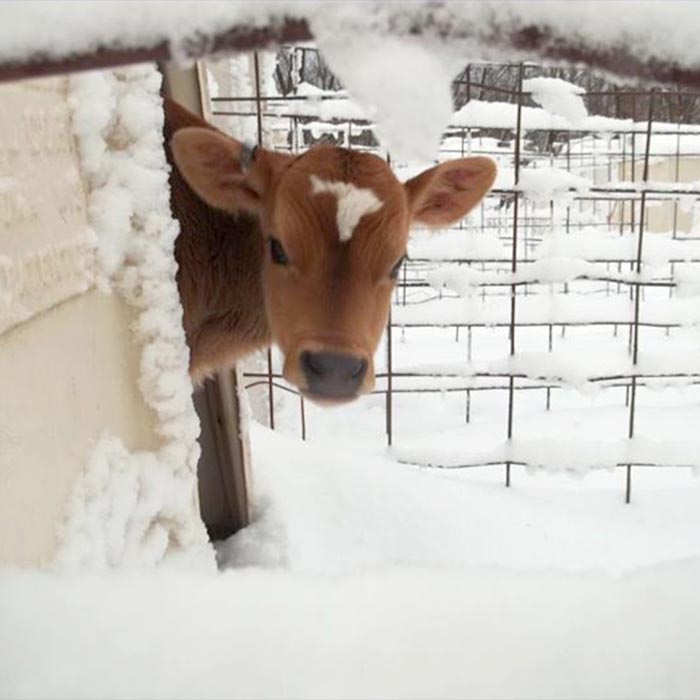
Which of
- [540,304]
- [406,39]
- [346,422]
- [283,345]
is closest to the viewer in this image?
[406,39]

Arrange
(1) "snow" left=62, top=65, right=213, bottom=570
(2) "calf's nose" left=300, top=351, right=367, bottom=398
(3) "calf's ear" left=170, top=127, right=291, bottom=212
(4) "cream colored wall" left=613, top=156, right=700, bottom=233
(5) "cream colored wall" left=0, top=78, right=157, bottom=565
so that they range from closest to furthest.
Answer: (5) "cream colored wall" left=0, top=78, right=157, bottom=565 → (1) "snow" left=62, top=65, right=213, bottom=570 → (2) "calf's nose" left=300, top=351, right=367, bottom=398 → (3) "calf's ear" left=170, top=127, right=291, bottom=212 → (4) "cream colored wall" left=613, top=156, right=700, bottom=233

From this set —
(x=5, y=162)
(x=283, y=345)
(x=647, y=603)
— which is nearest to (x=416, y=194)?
(x=283, y=345)

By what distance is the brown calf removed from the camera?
1.60 m

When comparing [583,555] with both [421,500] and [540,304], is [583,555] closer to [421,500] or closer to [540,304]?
[421,500]

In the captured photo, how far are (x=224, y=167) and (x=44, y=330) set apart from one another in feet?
2.92

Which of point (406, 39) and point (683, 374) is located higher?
point (406, 39)

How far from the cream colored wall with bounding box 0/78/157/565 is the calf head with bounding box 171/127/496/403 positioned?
1.62 ft

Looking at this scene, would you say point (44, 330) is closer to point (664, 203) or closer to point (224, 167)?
point (224, 167)

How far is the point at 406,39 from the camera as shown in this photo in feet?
1.24

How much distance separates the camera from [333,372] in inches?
61.3

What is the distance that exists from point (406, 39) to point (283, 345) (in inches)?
53.5

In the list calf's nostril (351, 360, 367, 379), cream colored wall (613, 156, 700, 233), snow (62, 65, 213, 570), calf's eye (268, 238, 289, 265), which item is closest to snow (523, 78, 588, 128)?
calf's eye (268, 238, 289, 265)

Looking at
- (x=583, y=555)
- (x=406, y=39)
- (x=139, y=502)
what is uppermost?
(x=406, y=39)

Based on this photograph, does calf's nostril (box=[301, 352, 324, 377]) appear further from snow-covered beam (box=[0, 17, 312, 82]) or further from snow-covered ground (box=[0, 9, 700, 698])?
snow-covered beam (box=[0, 17, 312, 82])
